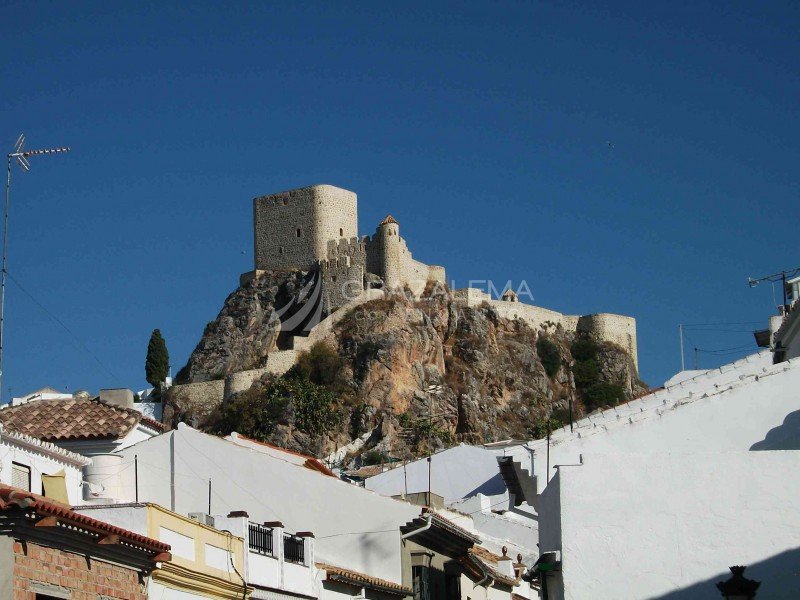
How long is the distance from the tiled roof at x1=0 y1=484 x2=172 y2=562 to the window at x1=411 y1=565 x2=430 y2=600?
1177 cm

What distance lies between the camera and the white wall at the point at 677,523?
67.8ft

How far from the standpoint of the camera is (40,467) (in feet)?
85.0

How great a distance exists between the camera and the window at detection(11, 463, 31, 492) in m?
25.0

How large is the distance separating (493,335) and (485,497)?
8651 cm

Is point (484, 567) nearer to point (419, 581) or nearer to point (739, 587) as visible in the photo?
point (419, 581)

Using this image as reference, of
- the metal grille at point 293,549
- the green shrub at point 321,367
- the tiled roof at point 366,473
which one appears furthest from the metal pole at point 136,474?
the green shrub at point 321,367

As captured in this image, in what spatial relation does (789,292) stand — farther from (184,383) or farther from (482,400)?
(184,383)

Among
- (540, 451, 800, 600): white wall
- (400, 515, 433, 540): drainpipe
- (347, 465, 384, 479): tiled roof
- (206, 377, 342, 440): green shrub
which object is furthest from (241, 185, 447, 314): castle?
(540, 451, 800, 600): white wall

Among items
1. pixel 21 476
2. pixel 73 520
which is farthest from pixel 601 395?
pixel 73 520

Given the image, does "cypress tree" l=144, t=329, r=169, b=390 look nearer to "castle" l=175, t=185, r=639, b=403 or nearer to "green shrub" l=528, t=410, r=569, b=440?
"castle" l=175, t=185, r=639, b=403

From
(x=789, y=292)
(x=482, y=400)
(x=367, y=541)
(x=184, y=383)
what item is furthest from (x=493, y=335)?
(x=367, y=541)

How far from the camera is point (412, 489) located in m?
52.5

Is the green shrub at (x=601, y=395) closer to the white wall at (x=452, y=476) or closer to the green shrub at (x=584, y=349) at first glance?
the green shrub at (x=584, y=349)

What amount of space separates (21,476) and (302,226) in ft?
357
